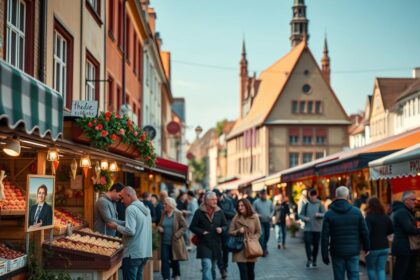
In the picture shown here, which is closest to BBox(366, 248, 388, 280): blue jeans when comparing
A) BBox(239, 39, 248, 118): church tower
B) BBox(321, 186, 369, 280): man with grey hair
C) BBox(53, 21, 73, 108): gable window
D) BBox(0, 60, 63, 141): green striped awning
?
BBox(321, 186, 369, 280): man with grey hair

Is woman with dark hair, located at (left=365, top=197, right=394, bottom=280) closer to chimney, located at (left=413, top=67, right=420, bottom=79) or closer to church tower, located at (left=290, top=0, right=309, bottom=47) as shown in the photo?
chimney, located at (left=413, top=67, right=420, bottom=79)

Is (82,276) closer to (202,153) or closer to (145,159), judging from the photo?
(145,159)

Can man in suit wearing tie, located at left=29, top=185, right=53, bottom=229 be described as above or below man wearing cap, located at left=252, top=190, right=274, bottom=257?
above

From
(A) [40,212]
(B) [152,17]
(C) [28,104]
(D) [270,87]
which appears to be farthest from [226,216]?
(D) [270,87]

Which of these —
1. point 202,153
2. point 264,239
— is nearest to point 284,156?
point 264,239

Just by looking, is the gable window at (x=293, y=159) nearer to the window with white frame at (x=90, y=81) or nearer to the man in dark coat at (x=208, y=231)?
the window with white frame at (x=90, y=81)

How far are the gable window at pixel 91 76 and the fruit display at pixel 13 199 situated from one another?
7.45 meters

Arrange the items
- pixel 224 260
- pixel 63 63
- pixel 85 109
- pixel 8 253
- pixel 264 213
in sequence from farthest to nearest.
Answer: pixel 264 213 < pixel 224 260 < pixel 63 63 < pixel 85 109 < pixel 8 253

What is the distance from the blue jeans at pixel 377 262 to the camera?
11.0 m

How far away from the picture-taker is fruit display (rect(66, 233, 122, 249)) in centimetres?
976

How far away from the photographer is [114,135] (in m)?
11.4

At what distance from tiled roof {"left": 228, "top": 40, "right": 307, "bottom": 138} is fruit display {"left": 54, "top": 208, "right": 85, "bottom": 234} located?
64127mm

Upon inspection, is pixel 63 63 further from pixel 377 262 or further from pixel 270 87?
pixel 270 87

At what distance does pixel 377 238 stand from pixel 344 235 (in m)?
1.12
